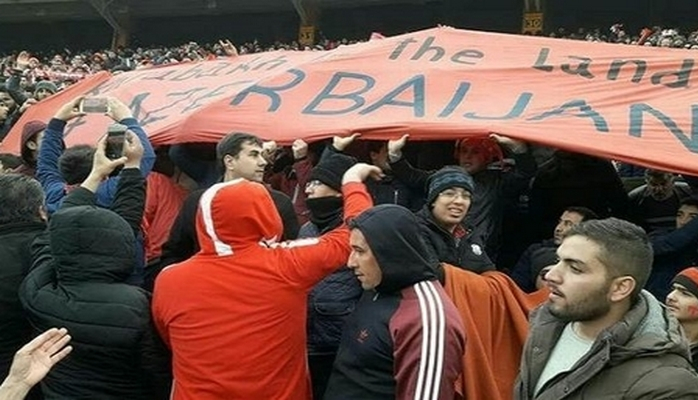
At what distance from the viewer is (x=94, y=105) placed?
4.51 meters

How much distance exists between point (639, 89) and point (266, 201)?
7.61ft

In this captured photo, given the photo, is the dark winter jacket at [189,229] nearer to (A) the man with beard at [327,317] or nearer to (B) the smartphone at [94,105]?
(A) the man with beard at [327,317]

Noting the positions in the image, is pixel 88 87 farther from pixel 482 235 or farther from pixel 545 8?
pixel 545 8

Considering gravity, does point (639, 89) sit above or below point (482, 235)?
above

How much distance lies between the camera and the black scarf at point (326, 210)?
12.4 ft

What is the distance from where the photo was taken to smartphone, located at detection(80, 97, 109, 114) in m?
4.46

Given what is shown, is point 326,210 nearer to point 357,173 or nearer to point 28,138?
point 357,173

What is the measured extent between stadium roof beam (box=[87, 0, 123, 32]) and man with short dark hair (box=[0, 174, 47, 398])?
20.6 m

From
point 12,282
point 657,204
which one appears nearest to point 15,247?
point 12,282

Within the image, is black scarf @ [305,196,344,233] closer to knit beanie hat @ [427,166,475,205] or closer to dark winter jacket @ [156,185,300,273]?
dark winter jacket @ [156,185,300,273]

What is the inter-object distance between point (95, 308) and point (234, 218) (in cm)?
57

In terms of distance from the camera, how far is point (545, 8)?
19.3 meters

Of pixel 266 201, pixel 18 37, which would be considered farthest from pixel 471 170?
pixel 18 37

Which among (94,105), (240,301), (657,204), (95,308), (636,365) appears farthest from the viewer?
(657,204)
